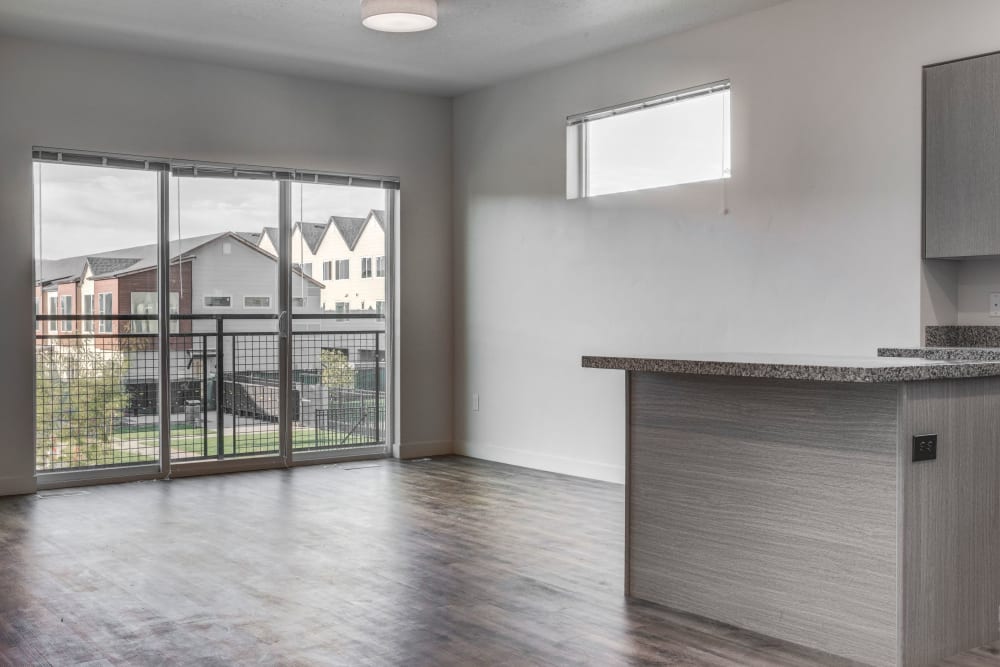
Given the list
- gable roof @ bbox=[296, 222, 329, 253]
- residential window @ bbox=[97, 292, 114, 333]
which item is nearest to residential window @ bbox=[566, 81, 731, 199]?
gable roof @ bbox=[296, 222, 329, 253]

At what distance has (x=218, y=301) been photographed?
620 cm

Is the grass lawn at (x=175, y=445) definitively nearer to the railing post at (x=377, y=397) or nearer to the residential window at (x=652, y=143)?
the railing post at (x=377, y=397)

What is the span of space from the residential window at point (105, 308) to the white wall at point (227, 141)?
1.35ft

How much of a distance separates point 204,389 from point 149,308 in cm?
61

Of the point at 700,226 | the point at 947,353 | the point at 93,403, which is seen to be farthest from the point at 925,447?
the point at 93,403

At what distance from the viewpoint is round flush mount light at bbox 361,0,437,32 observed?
4.71 metres

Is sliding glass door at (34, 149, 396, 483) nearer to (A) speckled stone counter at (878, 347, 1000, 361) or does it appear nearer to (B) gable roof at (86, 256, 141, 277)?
(B) gable roof at (86, 256, 141, 277)

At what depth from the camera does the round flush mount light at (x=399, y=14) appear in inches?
185

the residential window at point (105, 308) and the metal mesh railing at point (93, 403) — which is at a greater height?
the residential window at point (105, 308)

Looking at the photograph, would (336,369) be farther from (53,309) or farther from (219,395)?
(53,309)

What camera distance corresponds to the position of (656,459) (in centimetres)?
331

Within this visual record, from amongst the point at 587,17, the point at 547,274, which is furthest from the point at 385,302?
the point at 587,17

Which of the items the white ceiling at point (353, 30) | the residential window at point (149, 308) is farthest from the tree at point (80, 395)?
the white ceiling at point (353, 30)

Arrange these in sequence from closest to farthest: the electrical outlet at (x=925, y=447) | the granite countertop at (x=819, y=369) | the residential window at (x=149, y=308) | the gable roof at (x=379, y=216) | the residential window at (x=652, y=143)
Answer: the granite countertop at (x=819, y=369) < the electrical outlet at (x=925, y=447) < the residential window at (x=652, y=143) < the residential window at (x=149, y=308) < the gable roof at (x=379, y=216)
